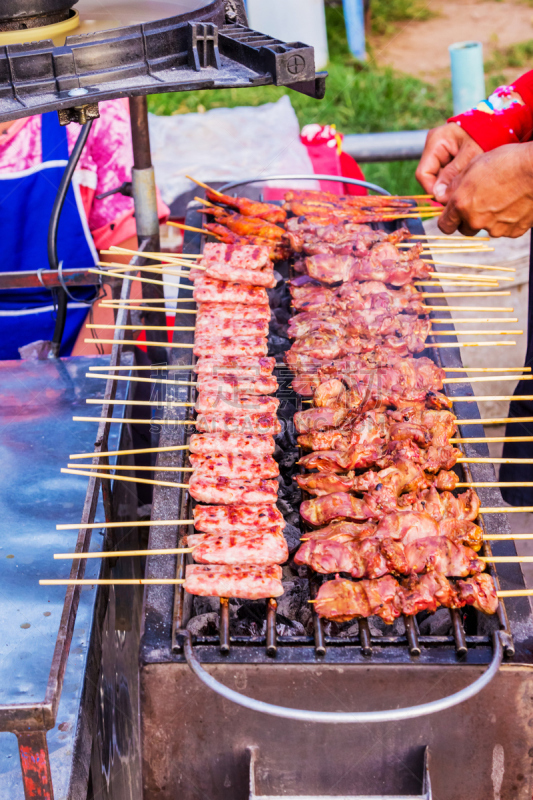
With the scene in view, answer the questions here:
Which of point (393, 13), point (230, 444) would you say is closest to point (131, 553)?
point (230, 444)

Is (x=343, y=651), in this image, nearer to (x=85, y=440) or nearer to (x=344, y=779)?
(x=344, y=779)

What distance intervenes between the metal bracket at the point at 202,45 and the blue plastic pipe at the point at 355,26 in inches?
460

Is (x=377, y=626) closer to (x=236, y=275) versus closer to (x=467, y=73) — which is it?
(x=236, y=275)

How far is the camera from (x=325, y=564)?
2.48 meters

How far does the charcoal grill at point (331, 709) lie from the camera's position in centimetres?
216

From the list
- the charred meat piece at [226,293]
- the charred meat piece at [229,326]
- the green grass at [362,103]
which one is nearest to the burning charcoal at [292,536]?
the charred meat piece at [229,326]

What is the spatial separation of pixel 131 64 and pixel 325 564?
181 cm

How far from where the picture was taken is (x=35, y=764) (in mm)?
1926

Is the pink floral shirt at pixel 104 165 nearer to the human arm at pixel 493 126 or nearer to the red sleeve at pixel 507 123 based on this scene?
the human arm at pixel 493 126

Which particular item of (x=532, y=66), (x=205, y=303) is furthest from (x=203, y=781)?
(x=532, y=66)

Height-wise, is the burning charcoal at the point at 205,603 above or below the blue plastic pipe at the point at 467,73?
below

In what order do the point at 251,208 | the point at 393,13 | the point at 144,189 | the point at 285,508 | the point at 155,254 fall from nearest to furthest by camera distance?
the point at 285,508 → the point at 155,254 → the point at 144,189 → the point at 251,208 → the point at 393,13

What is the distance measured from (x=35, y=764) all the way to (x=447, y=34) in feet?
55.3

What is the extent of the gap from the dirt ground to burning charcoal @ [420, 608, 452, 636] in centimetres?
1264
